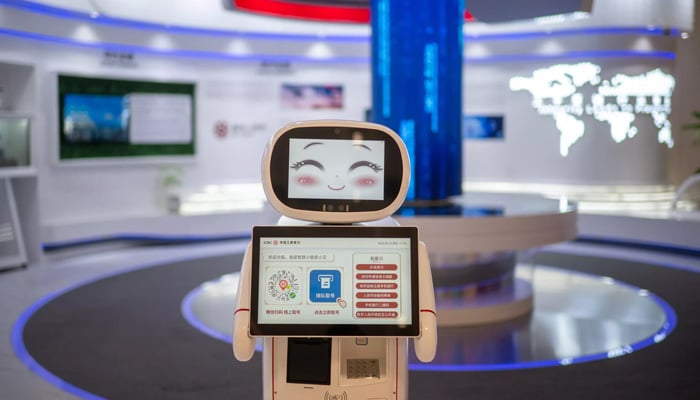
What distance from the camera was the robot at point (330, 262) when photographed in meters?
2.25

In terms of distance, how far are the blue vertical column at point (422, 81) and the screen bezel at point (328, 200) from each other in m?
3.29

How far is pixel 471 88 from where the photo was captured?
34.5ft

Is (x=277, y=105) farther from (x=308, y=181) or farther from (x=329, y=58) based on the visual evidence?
(x=308, y=181)

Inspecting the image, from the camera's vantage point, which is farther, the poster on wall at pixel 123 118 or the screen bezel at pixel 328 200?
the poster on wall at pixel 123 118

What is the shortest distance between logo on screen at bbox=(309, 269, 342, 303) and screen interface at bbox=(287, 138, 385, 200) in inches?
9.6

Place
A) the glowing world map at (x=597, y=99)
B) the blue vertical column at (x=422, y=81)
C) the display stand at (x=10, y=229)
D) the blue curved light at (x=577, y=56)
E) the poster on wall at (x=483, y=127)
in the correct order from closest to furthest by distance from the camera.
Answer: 1. the blue vertical column at (x=422, y=81)
2. the display stand at (x=10, y=229)
3. the blue curved light at (x=577, y=56)
4. the glowing world map at (x=597, y=99)
5. the poster on wall at (x=483, y=127)

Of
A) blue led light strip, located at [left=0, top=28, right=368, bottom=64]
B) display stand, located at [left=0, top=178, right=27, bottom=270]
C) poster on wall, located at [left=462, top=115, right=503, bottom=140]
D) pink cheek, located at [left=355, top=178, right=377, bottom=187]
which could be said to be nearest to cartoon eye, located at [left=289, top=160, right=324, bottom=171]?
pink cheek, located at [left=355, top=178, right=377, bottom=187]

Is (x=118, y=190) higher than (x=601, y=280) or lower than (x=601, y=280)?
higher

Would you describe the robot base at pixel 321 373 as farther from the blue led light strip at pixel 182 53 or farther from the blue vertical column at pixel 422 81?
the blue led light strip at pixel 182 53

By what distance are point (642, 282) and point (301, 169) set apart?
519 cm

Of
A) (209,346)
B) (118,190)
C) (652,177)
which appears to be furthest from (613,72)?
(209,346)

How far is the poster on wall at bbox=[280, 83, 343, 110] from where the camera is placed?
10.2 m

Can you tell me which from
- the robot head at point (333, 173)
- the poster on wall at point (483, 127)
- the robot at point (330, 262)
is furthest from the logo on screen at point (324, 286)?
the poster on wall at point (483, 127)

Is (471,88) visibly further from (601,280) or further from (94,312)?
(94,312)
